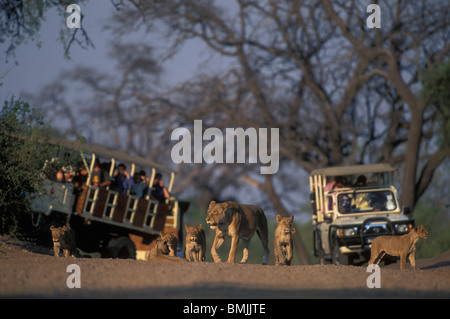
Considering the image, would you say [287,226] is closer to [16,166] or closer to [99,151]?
[16,166]

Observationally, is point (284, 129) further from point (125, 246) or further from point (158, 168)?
point (125, 246)

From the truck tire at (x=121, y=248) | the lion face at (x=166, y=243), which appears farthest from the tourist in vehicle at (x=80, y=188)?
the lion face at (x=166, y=243)

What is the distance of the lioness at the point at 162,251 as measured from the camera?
1369cm

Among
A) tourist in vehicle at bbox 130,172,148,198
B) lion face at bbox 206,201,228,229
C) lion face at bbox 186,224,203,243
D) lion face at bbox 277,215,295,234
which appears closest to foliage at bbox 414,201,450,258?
tourist in vehicle at bbox 130,172,148,198

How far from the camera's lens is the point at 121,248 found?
2095 cm

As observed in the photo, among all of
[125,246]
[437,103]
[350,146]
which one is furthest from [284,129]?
[125,246]

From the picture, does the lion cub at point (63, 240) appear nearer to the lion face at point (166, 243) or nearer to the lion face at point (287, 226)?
the lion face at point (166, 243)

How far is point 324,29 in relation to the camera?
1340 inches

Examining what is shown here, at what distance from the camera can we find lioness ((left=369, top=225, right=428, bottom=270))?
14336mm

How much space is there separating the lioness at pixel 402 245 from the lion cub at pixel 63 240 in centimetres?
525

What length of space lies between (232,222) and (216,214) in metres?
0.53

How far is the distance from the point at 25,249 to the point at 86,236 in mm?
4898
